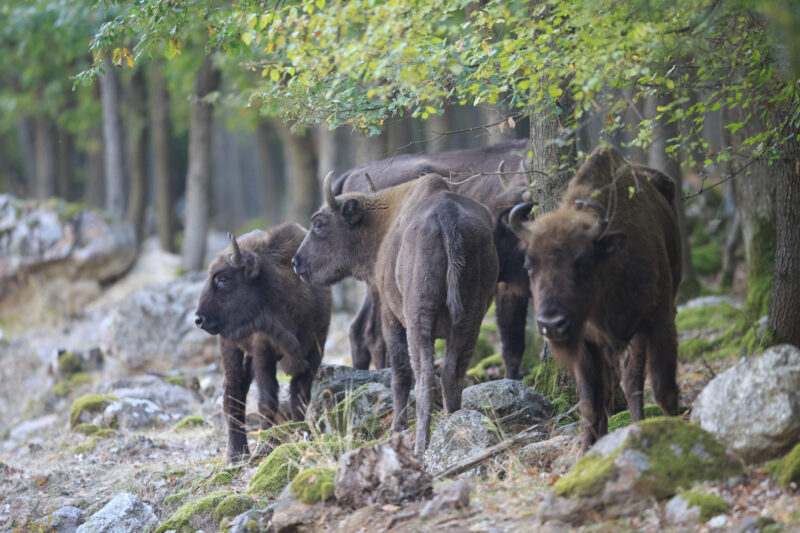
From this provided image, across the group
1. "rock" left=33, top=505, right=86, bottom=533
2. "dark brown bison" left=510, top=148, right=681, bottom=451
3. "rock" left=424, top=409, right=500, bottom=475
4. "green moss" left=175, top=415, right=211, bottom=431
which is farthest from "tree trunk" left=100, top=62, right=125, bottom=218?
"dark brown bison" left=510, top=148, right=681, bottom=451

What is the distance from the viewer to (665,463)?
5.55 m

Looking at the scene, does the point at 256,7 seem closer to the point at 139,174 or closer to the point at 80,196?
the point at 139,174

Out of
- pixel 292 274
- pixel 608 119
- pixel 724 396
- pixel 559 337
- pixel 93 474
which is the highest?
pixel 608 119

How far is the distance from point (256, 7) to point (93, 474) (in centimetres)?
568

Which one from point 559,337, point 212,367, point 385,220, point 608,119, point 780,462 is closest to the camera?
point 780,462

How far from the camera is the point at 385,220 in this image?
31.0 feet

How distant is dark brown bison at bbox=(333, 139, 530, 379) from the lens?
34.0 ft

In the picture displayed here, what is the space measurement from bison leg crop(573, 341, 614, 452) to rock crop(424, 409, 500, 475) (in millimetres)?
796

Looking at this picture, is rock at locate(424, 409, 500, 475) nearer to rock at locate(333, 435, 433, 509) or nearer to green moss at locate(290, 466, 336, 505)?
rock at locate(333, 435, 433, 509)

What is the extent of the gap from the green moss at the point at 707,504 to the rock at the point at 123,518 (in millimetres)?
4989

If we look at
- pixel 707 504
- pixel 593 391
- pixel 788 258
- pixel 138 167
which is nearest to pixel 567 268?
pixel 593 391

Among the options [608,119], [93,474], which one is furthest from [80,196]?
[608,119]

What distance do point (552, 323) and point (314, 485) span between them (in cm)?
215

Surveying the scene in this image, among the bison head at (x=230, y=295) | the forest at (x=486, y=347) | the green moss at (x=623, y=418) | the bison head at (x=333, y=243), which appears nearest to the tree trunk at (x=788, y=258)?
the forest at (x=486, y=347)
